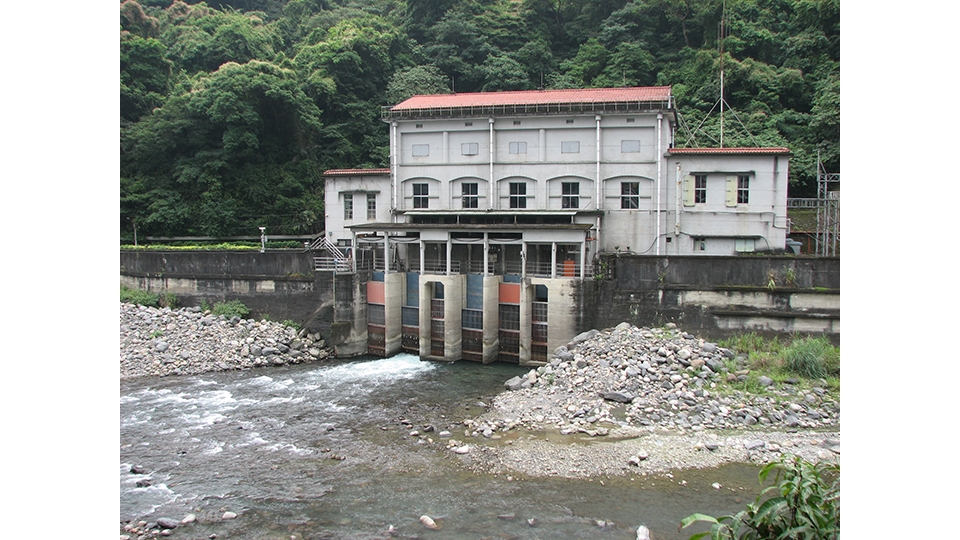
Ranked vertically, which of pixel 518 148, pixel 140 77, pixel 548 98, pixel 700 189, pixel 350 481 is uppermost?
pixel 140 77

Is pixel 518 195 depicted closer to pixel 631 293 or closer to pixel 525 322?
pixel 525 322

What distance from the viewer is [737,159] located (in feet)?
88.8

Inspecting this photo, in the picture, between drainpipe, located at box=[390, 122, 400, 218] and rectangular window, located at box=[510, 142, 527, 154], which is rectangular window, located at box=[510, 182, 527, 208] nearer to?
rectangular window, located at box=[510, 142, 527, 154]

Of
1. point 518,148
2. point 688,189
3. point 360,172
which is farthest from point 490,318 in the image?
point 360,172

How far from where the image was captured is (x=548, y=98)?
30.0 m

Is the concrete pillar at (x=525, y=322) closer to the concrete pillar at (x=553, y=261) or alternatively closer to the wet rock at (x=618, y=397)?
the concrete pillar at (x=553, y=261)

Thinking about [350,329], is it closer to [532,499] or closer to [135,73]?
[532,499]

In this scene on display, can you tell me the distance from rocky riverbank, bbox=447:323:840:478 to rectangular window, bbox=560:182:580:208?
8.51 m

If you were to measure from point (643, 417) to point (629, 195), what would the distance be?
13.3m

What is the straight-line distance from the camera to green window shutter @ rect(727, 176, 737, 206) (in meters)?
27.3

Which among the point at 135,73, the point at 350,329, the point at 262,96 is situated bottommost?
the point at 350,329

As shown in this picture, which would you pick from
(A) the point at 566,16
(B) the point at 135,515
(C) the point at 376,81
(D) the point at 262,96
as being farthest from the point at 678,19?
(B) the point at 135,515

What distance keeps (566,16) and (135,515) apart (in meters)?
51.8

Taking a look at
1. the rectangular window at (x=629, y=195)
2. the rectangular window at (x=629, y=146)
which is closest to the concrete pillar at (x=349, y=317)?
the rectangular window at (x=629, y=195)
